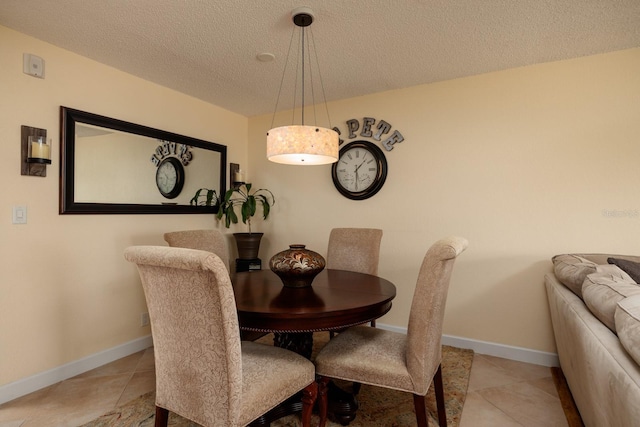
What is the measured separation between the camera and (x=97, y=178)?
265 cm

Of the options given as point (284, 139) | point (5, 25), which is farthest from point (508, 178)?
point (5, 25)

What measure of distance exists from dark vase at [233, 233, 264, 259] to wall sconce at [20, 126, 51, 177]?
1.81 metres

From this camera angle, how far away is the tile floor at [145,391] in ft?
6.40

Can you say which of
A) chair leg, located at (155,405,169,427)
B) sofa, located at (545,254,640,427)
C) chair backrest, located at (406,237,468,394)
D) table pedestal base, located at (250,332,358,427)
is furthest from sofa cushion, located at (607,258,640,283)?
chair leg, located at (155,405,169,427)

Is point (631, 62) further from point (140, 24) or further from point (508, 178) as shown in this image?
point (140, 24)

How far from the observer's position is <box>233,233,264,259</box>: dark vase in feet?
12.0

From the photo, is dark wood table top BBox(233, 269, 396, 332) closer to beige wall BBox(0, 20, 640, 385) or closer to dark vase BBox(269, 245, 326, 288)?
dark vase BBox(269, 245, 326, 288)

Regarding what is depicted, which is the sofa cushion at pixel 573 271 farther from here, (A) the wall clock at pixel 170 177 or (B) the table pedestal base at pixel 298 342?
(A) the wall clock at pixel 170 177

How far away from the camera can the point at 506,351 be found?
110 inches

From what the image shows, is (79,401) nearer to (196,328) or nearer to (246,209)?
(196,328)

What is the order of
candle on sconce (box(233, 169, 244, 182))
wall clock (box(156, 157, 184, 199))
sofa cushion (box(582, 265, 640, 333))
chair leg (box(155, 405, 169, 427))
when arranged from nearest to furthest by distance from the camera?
sofa cushion (box(582, 265, 640, 333)) → chair leg (box(155, 405, 169, 427)) → wall clock (box(156, 157, 184, 199)) → candle on sconce (box(233, 169, 244, 182))

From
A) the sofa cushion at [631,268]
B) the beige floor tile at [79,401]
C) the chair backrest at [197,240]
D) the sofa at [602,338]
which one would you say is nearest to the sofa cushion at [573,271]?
the sofa at [602,338]

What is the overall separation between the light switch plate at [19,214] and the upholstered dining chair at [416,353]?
7.02ft

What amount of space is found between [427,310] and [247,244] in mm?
2520
